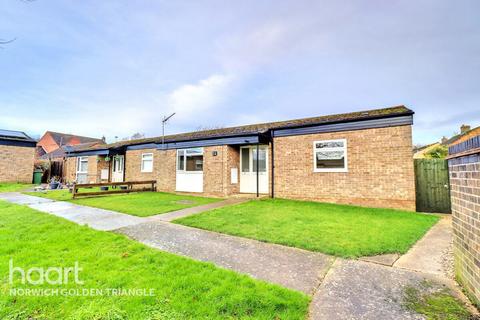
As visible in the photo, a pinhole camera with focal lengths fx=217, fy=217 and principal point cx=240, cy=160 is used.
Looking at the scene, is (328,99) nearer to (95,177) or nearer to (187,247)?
(187,247)

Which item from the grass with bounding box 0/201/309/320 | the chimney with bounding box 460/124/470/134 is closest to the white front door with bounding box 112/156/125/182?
the grass with bounding box 0/201/309/320

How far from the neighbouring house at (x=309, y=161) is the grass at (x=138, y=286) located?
7.24 m

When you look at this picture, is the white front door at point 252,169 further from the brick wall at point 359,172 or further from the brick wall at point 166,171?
the brick wall at point 166,171

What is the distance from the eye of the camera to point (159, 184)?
13.9 m

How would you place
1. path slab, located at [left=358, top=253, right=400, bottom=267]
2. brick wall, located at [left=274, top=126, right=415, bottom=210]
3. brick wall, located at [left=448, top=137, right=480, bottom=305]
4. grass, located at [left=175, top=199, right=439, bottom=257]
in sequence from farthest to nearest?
brick wall, located at [left=274, top=126, right=415, bottom=210] < grass, located at [left=175, top=199, right=439, bottom=257] < path slab, located at [left=358, top=253, right=400, bottom=267] < brick wall, located at [left=448, top=137, right=480, bottom=305]

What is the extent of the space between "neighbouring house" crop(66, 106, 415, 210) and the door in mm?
8607

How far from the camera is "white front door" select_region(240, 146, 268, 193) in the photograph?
1123 centimetres

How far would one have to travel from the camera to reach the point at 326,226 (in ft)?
17.9

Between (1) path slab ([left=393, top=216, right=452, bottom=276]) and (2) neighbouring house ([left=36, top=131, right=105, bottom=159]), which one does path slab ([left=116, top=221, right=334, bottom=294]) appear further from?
(2) neighbouring house ([left=36, top=131, right=105, bottom=159])

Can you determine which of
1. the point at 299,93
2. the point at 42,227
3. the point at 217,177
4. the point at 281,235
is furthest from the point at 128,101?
the point at 281,235

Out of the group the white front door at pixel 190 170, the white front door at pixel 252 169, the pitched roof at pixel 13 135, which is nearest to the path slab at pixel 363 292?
the white front door at pixel 252 169

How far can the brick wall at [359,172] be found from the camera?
7891mm

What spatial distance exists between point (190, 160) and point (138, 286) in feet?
34.2

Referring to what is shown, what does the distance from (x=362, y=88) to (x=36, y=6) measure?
1417 cm
